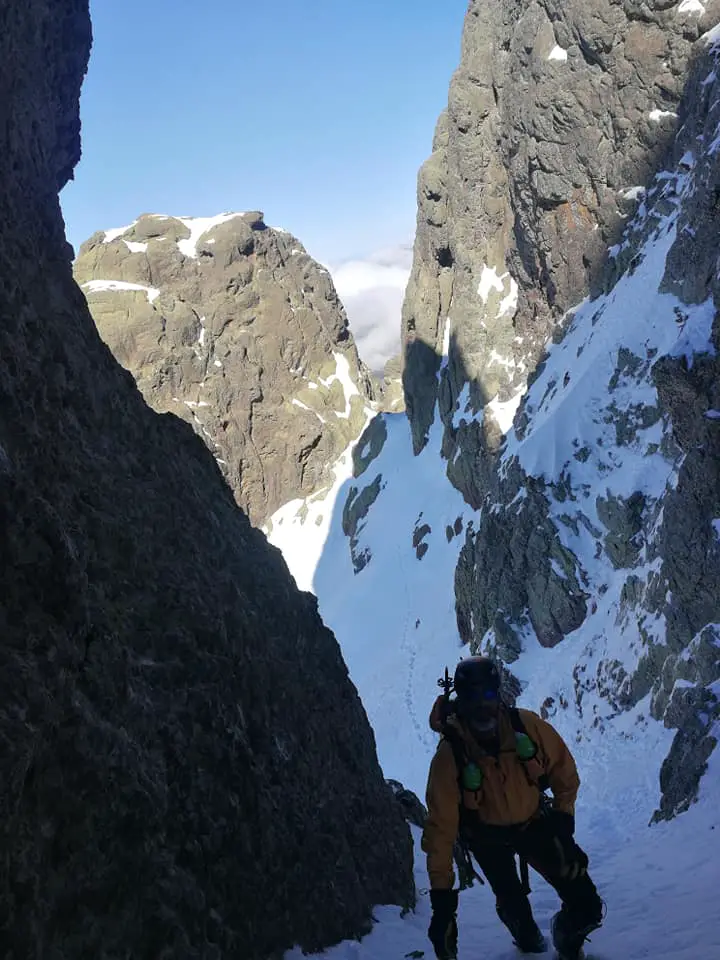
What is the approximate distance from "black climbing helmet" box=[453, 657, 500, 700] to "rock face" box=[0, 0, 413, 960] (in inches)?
98.2

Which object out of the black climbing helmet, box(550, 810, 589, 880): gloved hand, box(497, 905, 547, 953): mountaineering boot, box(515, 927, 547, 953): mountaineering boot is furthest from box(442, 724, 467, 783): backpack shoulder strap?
box(515, 927, 547, 953): mountaineering boot

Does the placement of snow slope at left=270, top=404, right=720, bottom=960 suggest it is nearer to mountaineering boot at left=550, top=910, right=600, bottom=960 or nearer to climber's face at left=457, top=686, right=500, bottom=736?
mountaineering boot at left=550, top=910, right=600, bottom=960

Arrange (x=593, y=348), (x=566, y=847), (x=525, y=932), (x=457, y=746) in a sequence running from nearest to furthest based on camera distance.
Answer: (x=457, y=746) < (x=566, y=847) < (x=525, y=932) < (x=593, y=348)

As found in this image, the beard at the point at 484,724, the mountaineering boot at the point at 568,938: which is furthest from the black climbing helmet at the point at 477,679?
Answer: the mountaineering boot at the point at 568,938

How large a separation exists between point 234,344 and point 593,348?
71268 mm

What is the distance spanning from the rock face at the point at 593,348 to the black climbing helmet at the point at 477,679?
10051 mm

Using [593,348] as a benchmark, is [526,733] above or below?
below

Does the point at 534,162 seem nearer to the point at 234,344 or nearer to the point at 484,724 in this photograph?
the point at 484,724

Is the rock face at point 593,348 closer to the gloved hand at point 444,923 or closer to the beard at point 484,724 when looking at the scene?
the gloved hand at point 444,923

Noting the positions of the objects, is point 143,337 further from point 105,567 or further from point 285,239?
point 105,567

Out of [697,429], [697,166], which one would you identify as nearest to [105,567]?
[697,429]

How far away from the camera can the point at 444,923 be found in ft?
18.6

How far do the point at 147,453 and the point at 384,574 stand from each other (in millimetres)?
57442

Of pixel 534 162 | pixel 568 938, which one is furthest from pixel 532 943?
pixel 534 162
